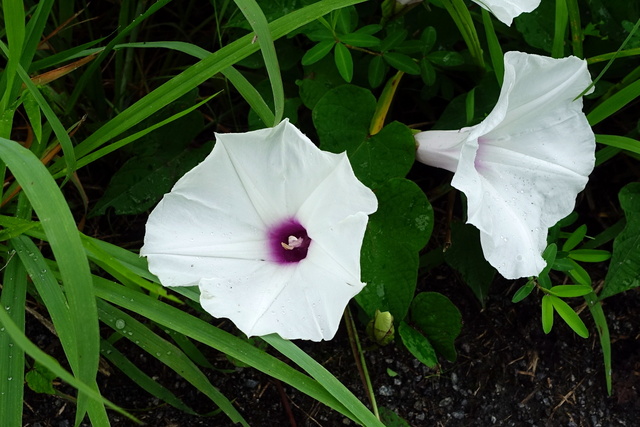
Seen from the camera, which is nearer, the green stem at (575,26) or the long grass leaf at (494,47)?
the long grass leaf at (494,47)

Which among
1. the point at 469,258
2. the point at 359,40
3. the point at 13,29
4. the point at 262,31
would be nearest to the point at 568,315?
the point at 469,258

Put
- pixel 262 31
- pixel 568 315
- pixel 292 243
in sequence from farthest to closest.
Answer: pixel 568 315
pixel 292 243
pixel 262 31

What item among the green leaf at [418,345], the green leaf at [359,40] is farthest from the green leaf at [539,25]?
the green leaf at [418,345]

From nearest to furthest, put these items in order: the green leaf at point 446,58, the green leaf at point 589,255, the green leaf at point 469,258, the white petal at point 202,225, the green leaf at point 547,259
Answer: the white petal at point 202,225, the green leaf at point 547,259, the green leaf at point 589,255, the green leaf at point 446,58, the green leaf at point 469,258

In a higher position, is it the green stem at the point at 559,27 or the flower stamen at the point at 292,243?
the green stem at the point at 559,27

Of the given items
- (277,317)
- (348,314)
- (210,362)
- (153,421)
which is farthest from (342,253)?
(153,421)

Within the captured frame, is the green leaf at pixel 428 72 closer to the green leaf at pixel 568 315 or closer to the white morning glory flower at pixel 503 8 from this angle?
the white morning glory flower at pixel 503 8

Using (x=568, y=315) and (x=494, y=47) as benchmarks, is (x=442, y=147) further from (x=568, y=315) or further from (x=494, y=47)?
(x=568, y=315)
